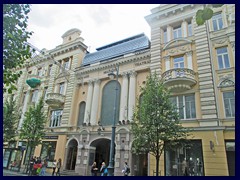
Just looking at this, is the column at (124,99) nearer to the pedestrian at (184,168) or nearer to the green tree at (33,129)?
the pedestrian at (184,168)

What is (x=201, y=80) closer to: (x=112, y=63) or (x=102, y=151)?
(x=112, y=63)

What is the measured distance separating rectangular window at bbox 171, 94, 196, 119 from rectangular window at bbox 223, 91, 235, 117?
2354 millimetres

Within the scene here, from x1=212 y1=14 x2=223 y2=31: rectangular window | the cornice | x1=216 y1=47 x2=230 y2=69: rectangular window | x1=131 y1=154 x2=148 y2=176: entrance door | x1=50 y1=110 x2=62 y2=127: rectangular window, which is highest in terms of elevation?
x1=212 y1=14 x2=223 y2=31: rectangular window

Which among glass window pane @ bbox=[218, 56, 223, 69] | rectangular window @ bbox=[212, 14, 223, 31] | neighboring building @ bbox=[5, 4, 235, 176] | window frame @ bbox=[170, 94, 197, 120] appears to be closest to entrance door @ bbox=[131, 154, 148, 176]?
neighboring building @ bbox=[5, 4, 235, 176]

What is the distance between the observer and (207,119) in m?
15.2

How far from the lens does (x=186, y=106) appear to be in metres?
16.9

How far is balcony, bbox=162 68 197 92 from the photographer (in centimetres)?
1659

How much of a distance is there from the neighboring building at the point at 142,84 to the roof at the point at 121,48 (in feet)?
0.55

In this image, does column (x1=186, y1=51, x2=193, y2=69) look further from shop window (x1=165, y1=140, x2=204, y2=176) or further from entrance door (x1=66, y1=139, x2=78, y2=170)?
entrance door (x1=66, y1=139, x2=78, y2=170)

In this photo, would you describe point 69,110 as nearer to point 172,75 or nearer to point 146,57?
point 146,57

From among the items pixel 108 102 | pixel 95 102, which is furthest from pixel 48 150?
pixel 108 102

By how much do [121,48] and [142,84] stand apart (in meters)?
6.62

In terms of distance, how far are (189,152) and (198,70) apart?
22.5ft

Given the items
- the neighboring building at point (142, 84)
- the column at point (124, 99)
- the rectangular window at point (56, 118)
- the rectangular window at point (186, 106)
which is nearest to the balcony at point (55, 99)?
the neighboring building at point (142, 84)
